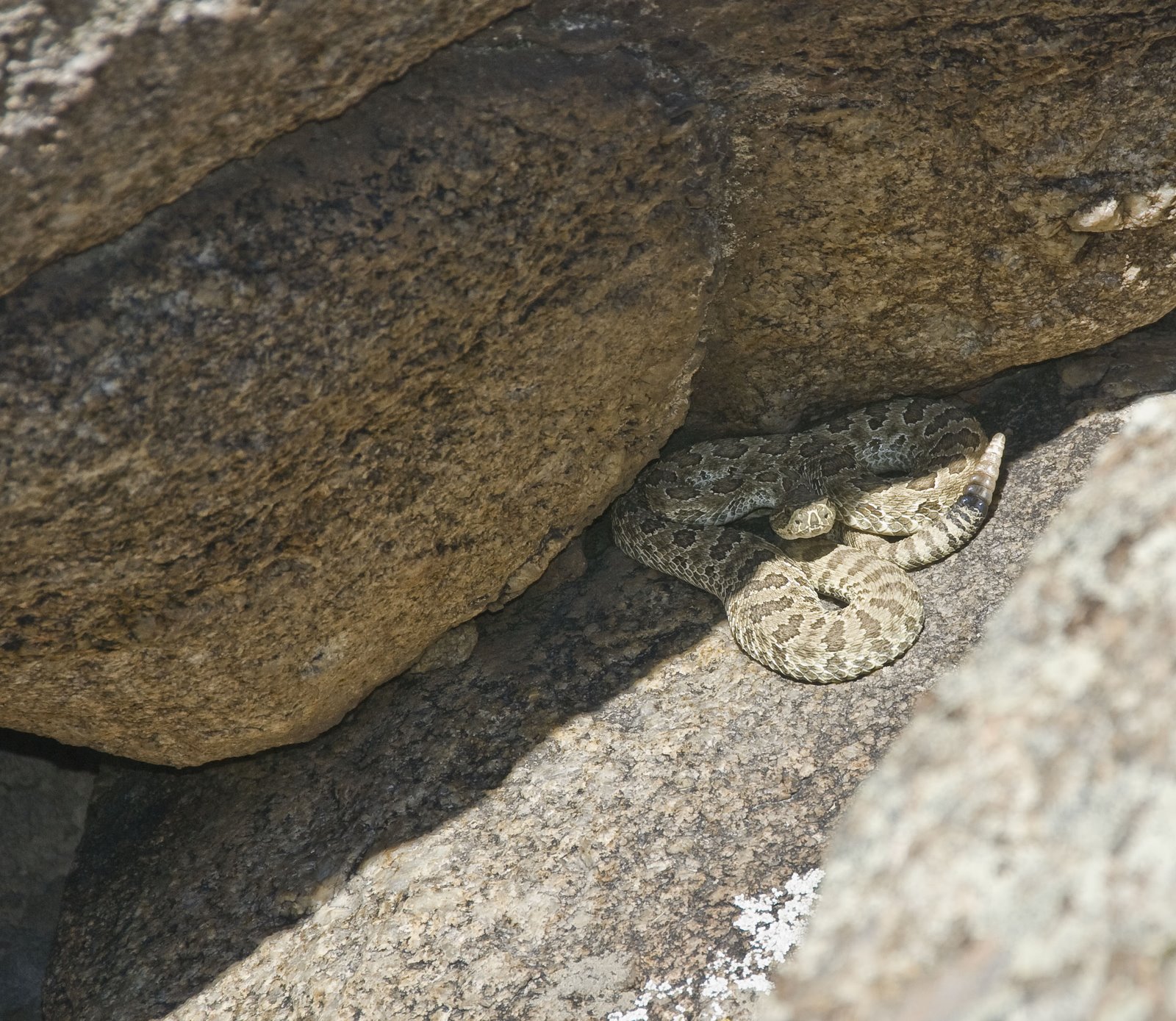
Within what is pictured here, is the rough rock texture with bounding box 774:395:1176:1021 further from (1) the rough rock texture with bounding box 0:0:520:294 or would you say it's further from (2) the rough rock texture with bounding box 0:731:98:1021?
(2) the rough rock texture with bounding box 0:731:98:1021

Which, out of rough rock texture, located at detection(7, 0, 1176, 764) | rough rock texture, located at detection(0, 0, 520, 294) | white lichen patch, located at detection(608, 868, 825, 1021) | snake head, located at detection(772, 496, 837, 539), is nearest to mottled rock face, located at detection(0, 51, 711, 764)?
rough rock texture, located at detection(7, 0, 1176, 764)

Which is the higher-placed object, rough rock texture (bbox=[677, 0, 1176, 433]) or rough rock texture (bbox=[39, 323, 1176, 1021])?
rough rock texture (bbox=[677, 0, 1176, 433])

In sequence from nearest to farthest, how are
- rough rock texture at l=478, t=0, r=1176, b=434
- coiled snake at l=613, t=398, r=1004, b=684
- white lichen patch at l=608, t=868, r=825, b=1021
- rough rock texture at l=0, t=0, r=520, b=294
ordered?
rough rock texture at l=0, t=0, r=520, b=294 < white lichen patch at l=608, t=868, r=825, b=1021 < rough rock texture at l=478, t=0, r=1176, b=434 < coiled snake at l=613, t=398, r=1004, b=684

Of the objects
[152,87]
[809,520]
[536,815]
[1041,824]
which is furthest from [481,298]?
[1041,824]

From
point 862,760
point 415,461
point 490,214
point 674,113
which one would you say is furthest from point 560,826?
point 674,113

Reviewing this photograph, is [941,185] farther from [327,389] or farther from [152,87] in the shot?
[152,87]

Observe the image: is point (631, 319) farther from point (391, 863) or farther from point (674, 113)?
point (391, 863)

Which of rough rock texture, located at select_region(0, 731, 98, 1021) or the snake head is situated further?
the snake head

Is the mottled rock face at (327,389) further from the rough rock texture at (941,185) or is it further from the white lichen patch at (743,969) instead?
the white lichen patch at (743,969)
